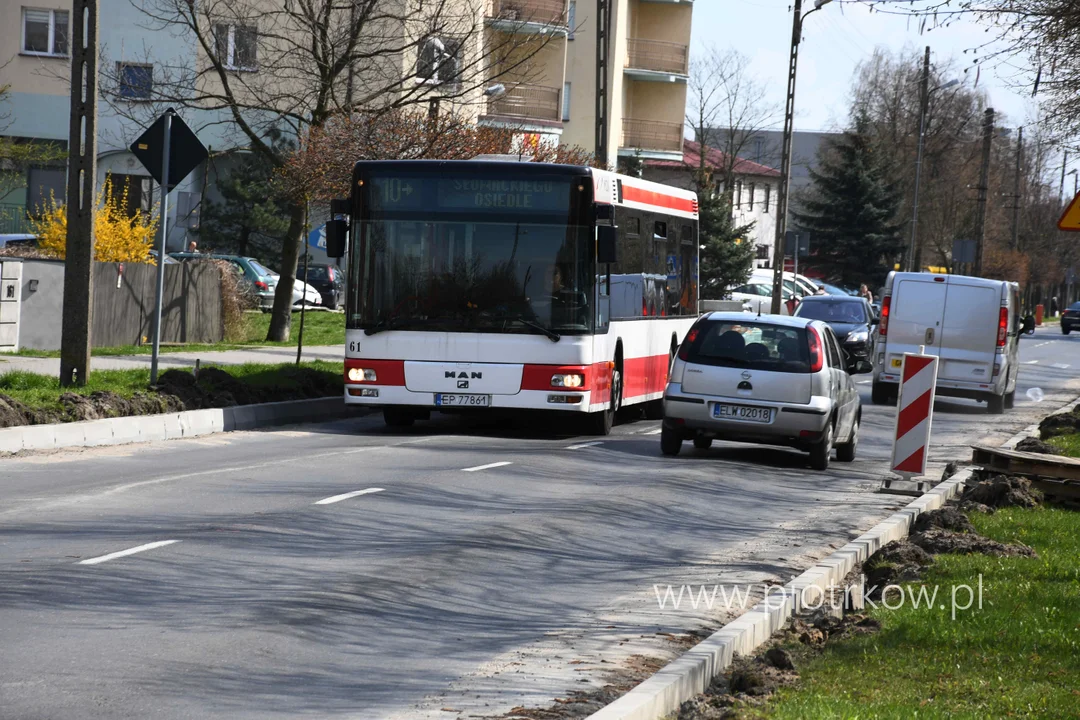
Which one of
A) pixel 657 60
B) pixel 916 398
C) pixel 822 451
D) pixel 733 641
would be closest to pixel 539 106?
pixel 657 60

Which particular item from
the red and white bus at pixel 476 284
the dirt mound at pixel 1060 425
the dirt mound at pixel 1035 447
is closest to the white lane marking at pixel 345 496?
the red and white bus at pixel 476 284

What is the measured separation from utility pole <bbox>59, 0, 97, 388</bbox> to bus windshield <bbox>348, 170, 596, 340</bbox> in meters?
2.92

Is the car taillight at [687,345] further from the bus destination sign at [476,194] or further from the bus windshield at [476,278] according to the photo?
the bus destination sign at [476,194]

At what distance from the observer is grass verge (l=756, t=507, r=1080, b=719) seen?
20.2 feet

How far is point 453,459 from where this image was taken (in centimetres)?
1551

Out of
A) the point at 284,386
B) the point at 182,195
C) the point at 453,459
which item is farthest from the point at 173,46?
the point at 453,459

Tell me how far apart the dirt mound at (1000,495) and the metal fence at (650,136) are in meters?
55.9

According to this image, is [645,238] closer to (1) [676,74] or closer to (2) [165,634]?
(2) [165,634]

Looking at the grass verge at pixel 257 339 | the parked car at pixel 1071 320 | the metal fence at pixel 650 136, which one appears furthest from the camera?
the parked car at pixel 1071 320

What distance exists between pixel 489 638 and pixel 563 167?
11.3 meters

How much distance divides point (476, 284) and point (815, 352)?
3.93 metres

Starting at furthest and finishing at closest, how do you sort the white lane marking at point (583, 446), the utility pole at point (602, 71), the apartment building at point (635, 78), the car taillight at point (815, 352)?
the apartment building at point (635, 78)
the utility pole at point (602, 71)
the white lane marking at point (583, 446)
the car taillight at point (815, 352)

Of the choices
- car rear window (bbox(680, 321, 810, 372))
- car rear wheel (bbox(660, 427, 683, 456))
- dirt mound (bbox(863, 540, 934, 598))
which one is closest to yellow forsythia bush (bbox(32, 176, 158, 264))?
car rear wheel (bbox(660, 427, 683, 456))

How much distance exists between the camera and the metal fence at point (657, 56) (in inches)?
2657
